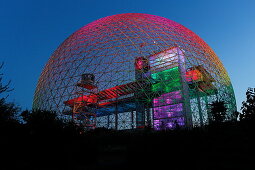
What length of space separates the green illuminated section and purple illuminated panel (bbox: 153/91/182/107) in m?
0.56

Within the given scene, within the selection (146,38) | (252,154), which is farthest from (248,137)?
(146,38)

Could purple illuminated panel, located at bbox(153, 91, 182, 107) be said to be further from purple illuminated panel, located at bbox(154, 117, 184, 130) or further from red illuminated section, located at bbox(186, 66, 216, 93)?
red illuminated section, located at bbox(186, 66, 216, 93)

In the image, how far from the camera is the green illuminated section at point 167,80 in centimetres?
2334

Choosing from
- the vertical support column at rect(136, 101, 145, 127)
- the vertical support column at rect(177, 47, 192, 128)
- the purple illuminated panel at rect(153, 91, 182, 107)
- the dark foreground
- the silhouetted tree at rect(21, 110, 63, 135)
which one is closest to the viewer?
the dark foreground

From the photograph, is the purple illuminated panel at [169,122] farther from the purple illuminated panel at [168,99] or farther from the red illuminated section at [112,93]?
the red illuminated section at [112,93]

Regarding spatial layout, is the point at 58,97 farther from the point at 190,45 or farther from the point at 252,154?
the point at 252,154

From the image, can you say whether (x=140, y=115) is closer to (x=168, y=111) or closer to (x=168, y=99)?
(x=168, y=111)

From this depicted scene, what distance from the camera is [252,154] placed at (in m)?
4.84

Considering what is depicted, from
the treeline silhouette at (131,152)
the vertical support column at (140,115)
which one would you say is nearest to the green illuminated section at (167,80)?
the vertical support column at (140,115)

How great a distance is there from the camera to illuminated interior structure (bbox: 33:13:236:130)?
923 inches

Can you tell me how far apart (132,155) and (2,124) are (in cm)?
538

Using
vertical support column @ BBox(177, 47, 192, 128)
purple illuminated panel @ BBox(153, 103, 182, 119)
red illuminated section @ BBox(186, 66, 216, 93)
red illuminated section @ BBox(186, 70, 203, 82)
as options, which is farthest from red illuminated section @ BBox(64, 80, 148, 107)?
red illuminated section @ BBox(186, 66, 216, 93)

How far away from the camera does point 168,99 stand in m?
23.8

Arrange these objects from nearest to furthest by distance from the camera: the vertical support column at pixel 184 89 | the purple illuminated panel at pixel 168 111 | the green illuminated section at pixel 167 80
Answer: the vertical support column at pixel 184 89, the purple illuminated panel at pixel 168 111, the green illuminated section at pixel 167 80
